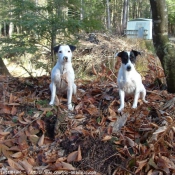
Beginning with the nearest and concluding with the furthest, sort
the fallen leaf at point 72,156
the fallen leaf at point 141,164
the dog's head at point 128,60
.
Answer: the fallen leaf at point 141,164 < the fallen leaf at point 72,156 < the dog's head at point 128,60

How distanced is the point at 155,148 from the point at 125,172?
0.53 m

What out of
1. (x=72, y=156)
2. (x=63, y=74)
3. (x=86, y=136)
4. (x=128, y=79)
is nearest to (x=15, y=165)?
(x=72, y=156)

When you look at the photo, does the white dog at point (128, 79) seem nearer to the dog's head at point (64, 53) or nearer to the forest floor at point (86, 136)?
the forest floor at point (86, 136)

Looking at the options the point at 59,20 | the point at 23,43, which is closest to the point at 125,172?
the point at 59,20

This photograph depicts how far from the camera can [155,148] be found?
3398 mm

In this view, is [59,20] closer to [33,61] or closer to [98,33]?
[33,61]

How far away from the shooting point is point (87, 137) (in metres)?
3.64

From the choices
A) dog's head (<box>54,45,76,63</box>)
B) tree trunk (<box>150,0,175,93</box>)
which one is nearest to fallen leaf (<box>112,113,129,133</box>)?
dog's head (<box>54,45,76,63</box>)

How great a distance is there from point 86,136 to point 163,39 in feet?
8.99

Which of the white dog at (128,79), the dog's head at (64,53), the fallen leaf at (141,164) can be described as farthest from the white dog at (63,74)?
the fallen leaf at (141,164)

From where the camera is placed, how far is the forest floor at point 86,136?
3295 millimetres

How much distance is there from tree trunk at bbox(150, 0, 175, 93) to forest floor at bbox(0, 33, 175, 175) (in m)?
0.46

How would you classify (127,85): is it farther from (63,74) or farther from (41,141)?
(41,141)

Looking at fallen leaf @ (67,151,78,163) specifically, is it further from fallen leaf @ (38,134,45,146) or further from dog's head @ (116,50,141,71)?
dog's head @ (116,50,141,71)
